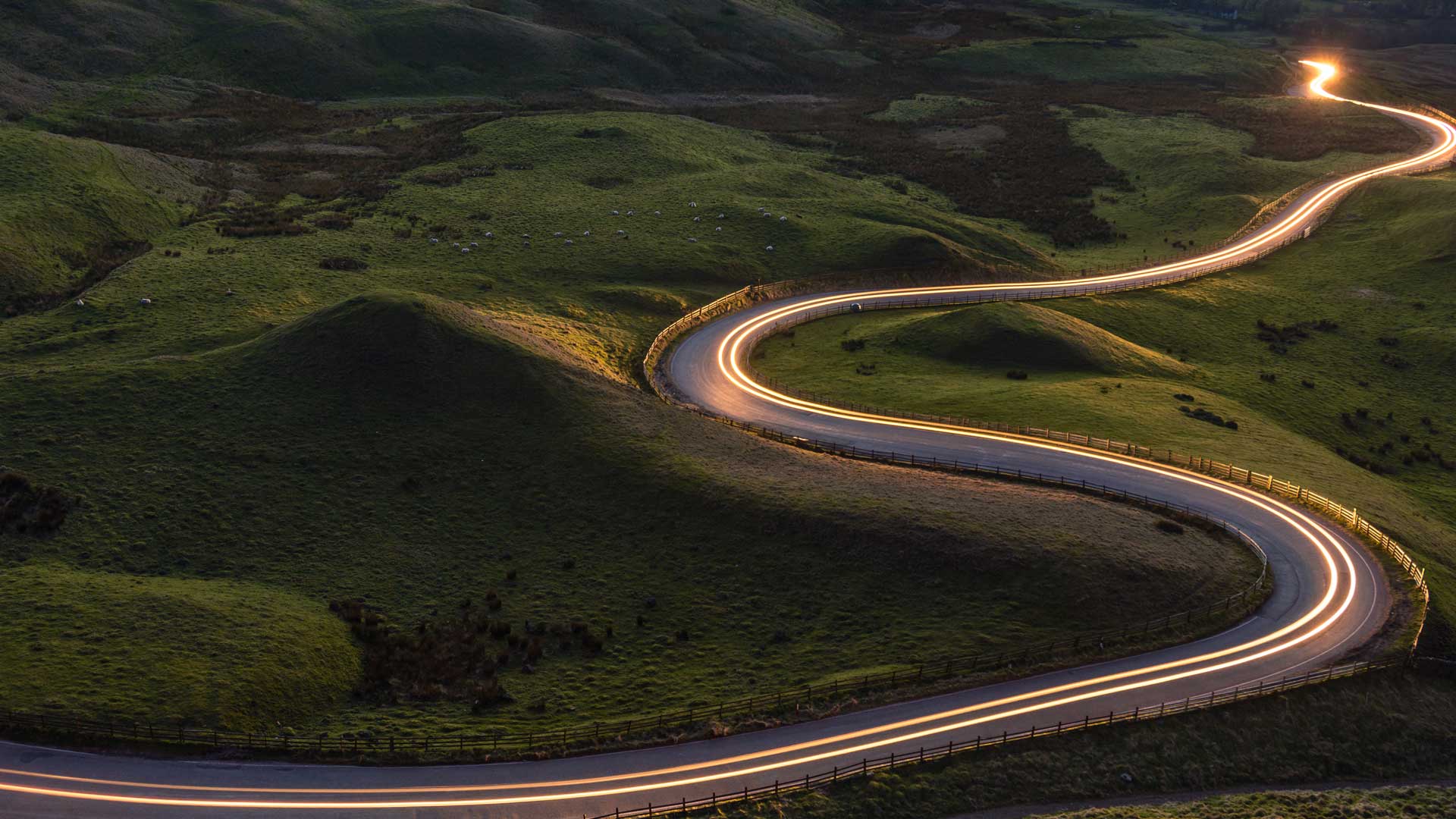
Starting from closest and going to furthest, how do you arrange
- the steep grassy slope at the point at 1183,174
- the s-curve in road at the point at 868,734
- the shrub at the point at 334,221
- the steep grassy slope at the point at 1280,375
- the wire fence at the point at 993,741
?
the s-curve in road at the point at 868,734 < the wire fence at the point at 993,741 < the steep grassy slope at the point at 1280,375 < the shrub at the point at 334,221 < the steep grassy slope at the point at 1183,174

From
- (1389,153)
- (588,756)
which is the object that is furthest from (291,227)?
(1389,153)

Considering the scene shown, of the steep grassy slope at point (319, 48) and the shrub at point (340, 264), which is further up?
the steep grassy slope at point (319, 48)

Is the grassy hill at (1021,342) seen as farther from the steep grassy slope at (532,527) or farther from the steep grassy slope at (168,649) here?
the steep grassy slope at (168,649)

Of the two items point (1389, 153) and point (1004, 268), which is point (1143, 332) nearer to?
point (1004, 268)

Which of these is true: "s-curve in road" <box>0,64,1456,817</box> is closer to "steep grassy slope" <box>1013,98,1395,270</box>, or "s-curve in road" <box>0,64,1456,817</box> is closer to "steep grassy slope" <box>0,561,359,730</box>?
"steep grassy slope" <box>0,561,359,730</box>

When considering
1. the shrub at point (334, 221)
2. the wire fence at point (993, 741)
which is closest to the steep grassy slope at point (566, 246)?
the shrub at point (334, 221)
